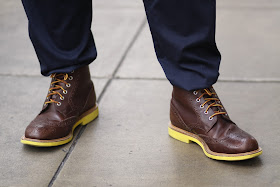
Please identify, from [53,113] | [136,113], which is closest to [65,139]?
[53,113]

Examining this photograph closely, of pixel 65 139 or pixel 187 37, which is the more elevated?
pixel 187 37

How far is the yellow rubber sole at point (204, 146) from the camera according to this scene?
1567 mm

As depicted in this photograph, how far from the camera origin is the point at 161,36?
5.31 ft

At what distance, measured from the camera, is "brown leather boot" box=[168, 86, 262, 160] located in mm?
1582

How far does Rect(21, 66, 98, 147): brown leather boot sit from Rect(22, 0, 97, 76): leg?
7cm

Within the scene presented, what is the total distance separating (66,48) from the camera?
5.86ft

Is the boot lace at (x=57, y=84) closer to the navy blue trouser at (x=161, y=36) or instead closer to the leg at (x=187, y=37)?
the navy blue trouser at (x=161, y=36)

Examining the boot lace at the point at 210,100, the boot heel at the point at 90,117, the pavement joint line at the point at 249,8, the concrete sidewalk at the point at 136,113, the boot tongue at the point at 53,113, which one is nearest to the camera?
the concrete sidewalk at the point at 136,113

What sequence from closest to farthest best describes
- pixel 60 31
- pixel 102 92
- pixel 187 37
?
pixel 187 37 → pixel 60 31 → pixel 102 92

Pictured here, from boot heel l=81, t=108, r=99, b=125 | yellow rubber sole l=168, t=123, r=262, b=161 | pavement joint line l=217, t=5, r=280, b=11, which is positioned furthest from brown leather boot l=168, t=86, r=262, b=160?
pavement joint line l=217, t=5, r=280, b=11

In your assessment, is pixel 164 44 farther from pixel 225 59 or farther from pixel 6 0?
pixel 6 0

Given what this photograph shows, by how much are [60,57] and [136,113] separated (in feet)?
1.42

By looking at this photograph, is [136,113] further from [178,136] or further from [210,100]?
[210,100]

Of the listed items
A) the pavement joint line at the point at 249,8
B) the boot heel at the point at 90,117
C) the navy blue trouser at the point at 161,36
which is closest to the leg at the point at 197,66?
the navy blue trouser at the point at 161,36
